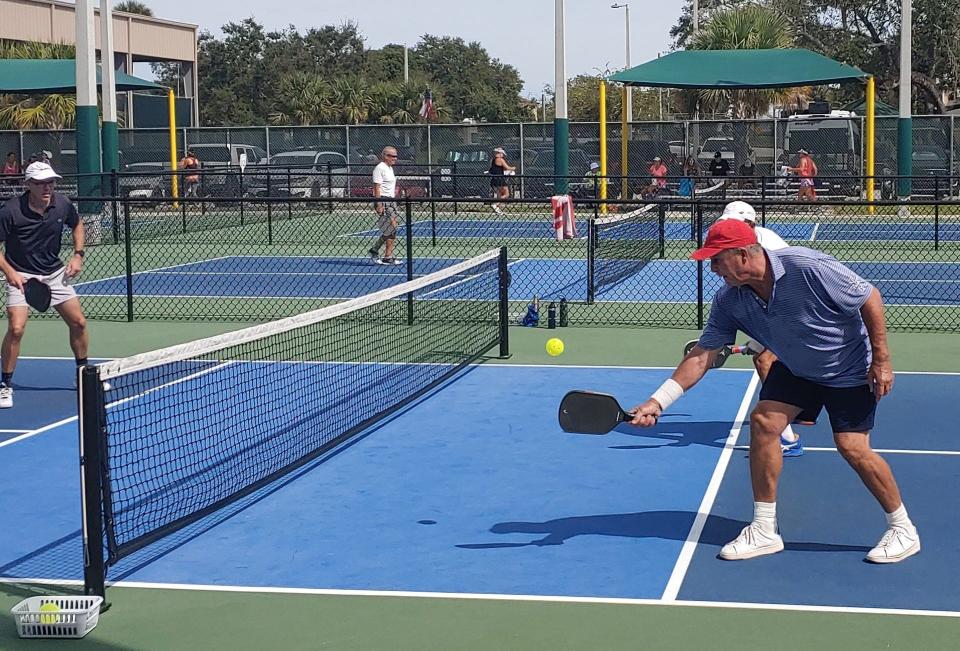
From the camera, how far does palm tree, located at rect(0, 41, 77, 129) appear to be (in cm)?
4284

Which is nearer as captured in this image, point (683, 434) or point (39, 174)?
point (683, 434)

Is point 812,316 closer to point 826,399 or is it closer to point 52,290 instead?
point 826,399

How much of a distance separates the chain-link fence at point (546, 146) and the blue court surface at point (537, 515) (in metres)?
21.8

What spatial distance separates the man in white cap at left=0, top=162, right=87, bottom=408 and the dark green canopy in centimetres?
2058

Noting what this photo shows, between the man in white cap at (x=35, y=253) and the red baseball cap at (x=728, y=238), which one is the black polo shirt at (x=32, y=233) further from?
the red baseball cap at (x=728, y=238)

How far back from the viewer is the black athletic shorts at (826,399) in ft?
21.4

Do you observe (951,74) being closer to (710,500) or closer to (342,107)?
(342,107)

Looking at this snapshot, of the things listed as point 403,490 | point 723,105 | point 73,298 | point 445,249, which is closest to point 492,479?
point 403,490

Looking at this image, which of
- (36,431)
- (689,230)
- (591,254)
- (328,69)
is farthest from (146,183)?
(328,69)

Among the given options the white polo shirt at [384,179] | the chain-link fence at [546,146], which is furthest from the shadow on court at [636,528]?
the chain-link fence at [546,146]

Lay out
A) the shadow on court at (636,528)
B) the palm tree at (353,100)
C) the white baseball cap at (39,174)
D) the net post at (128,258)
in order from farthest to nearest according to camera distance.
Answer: the palm tree at (353,100) → the net post at (128,258) → the white baseball cap at (39,174) → the shadow on court at (636,528)

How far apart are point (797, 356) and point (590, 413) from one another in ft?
3.39

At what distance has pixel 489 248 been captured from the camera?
23.5m

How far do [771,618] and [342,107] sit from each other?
50.3m
